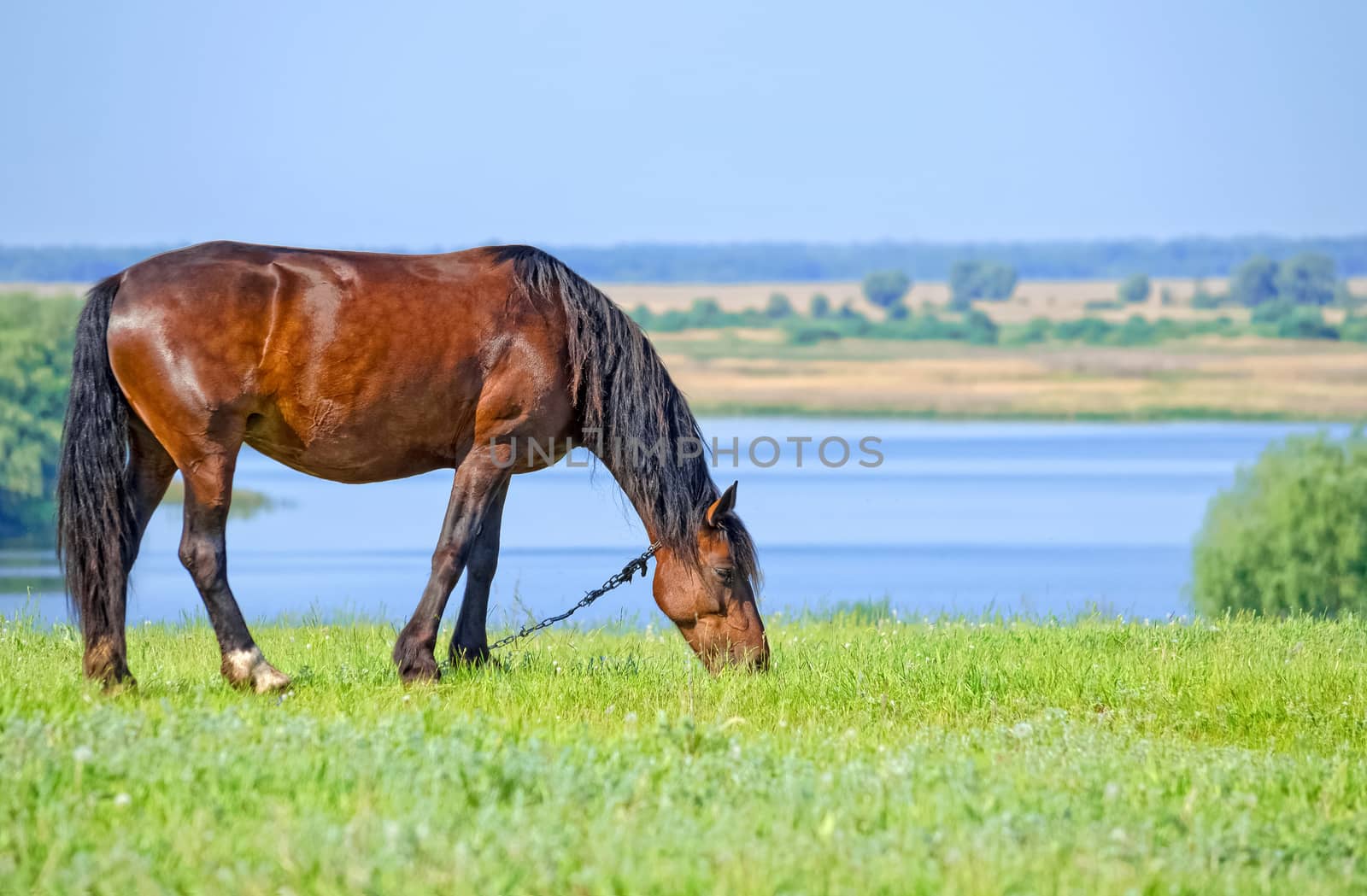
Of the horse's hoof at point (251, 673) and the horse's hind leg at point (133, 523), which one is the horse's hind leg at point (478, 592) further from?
the horse's hind leg at point (133, 523)

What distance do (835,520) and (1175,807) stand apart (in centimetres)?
5842

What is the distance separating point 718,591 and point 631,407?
3.71 ft

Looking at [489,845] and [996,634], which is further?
[996,634]

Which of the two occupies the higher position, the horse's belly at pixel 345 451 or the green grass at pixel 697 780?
the horse's belly at pixel 345 451

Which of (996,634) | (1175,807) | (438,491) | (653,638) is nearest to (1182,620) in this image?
(996,634)

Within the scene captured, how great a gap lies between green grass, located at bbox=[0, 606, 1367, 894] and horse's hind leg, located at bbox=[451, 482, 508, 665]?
46 centimetres

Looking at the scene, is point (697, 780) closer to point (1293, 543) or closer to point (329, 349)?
point (329, 349)

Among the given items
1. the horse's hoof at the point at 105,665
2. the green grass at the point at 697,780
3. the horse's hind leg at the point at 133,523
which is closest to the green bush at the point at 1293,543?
the green grass at the point at 697,780

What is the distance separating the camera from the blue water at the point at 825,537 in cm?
1727

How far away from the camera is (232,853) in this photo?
4281 mm

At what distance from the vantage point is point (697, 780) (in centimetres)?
514

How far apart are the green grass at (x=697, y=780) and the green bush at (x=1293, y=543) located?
27057mm

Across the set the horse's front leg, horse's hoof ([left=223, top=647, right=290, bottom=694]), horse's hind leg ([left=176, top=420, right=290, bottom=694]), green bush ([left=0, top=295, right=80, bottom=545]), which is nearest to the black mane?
the horse's front leg

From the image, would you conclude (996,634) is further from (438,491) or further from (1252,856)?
(438,491)
